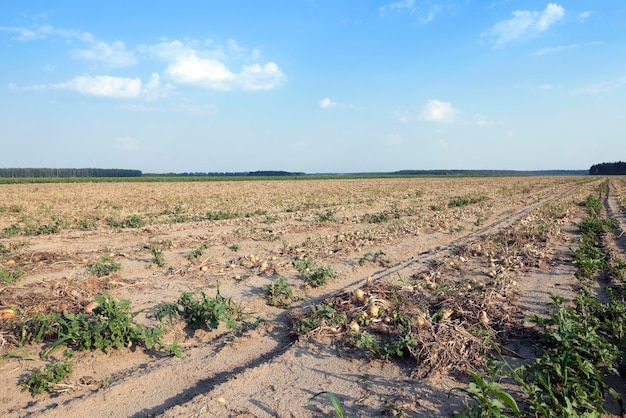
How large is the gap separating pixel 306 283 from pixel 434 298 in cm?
206

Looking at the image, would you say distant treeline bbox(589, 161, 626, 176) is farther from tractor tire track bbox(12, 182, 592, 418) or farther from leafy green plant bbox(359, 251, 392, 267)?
tractor tire track bbox(12, 182, 592, 418)

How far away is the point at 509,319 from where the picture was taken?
466 centimetres

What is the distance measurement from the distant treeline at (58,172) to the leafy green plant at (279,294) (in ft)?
429

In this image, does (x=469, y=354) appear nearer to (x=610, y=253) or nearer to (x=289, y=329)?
(x=289, y=329)

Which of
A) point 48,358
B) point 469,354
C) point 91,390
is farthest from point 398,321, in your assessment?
point 48,358

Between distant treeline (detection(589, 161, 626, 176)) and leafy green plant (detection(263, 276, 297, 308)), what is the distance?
5873 inches

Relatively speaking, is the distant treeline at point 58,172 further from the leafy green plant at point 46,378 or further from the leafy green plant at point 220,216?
the leafy green plant at point 46,378

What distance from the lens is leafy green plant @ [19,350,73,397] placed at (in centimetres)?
336

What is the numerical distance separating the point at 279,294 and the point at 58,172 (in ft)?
470

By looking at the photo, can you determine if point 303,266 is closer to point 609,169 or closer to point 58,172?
point 58,172

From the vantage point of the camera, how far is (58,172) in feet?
401

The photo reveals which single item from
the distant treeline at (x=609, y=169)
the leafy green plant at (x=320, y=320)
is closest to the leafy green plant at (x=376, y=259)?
the leafy green plant at (x=320, y=320)

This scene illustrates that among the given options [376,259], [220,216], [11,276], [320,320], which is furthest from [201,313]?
[220,216]

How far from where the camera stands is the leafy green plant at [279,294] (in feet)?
18.1
